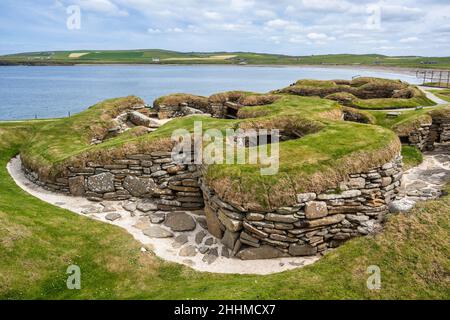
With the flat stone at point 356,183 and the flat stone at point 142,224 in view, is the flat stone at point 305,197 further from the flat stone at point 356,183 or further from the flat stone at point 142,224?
the flat stone at point 142,224

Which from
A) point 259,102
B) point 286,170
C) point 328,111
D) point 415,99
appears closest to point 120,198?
point 286,170

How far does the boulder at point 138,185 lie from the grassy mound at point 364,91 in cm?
2143

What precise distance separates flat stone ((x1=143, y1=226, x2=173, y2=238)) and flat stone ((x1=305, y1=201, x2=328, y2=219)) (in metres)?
5.33

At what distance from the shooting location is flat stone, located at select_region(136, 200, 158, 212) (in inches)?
577

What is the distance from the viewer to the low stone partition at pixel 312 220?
420 inches

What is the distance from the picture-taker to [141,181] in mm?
15305

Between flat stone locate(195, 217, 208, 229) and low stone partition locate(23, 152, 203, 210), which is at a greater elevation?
low stone partition locate(23, 152, 203, 210)

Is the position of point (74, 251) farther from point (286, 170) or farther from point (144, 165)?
point (286, 170)

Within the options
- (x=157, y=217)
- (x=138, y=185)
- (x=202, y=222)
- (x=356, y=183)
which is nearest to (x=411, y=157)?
(x=356, y=183)

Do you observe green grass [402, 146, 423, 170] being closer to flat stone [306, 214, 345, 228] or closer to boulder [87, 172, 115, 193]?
flat stone [306, 214, 345, 228]

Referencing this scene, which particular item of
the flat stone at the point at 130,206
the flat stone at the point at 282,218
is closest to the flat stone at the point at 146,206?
the flat stone at the point at 130,206

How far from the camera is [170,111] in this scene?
30.4m

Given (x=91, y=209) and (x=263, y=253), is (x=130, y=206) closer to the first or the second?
(x=91, y=209)

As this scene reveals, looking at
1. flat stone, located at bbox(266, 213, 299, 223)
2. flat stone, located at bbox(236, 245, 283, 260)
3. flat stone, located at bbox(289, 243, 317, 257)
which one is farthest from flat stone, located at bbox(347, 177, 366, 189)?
flat stone, located at bbox(236, 245, 283, 260)
